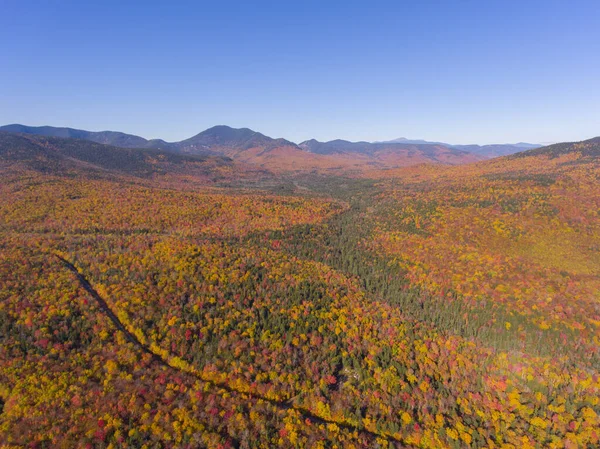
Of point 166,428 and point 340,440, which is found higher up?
point 166,428

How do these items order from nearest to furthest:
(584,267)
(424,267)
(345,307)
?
(345,307), (584,267), (424,267)

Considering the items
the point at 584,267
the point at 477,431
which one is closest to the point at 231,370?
the point at 477,431

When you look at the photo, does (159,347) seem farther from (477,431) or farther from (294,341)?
(477,431)

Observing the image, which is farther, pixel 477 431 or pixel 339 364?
pixel 339 364

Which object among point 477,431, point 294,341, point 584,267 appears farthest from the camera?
point 584,267

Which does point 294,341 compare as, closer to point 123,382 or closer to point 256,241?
point 123,382

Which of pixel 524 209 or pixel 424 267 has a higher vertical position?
pixel 524 209

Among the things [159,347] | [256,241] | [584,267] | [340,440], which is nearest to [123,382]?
[159,347]

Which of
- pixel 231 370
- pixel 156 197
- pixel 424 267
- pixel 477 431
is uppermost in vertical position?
pixel 156 197

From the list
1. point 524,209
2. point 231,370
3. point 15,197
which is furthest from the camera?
point 15,197
